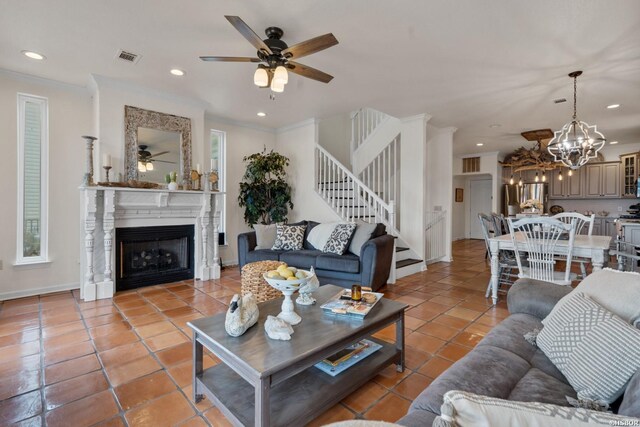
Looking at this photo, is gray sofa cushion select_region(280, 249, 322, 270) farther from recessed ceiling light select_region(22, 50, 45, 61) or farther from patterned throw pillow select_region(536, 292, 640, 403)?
recessed ceiling light select_region(22, 50, 45, 61)

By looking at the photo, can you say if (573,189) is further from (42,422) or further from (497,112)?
(42,422)

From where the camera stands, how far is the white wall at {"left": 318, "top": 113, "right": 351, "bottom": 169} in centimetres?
677

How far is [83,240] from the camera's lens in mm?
3664

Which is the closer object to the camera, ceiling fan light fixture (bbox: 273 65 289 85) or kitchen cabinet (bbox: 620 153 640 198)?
ceiling fan light fixture (bbox: 273 65 289 85)

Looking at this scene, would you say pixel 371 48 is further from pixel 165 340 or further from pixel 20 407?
pixel 20 407

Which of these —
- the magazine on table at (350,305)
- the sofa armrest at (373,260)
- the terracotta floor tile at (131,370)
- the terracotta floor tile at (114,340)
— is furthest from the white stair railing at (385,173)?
the terracotta floor tile at (131,370)

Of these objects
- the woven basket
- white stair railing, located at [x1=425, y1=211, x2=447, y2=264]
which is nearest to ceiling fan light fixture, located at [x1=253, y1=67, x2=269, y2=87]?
the woven basket

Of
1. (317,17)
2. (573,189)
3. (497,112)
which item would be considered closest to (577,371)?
(317,17)

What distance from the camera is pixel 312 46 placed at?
238 cm

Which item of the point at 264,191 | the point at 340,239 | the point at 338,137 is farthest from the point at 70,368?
the point at 338,137

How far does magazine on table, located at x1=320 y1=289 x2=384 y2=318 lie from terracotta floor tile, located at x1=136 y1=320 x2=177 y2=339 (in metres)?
1.65

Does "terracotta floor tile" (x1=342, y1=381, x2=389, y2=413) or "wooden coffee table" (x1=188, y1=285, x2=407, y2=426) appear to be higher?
"wooden coffee table" (x1=188, y1=285, x2=407, y2=426)

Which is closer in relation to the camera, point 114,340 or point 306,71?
point 114,340

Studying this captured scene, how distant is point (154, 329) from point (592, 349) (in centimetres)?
305
